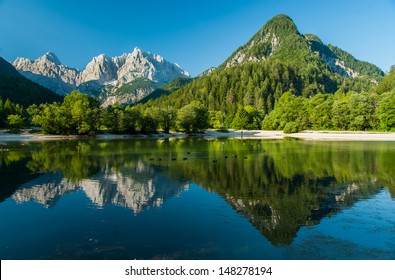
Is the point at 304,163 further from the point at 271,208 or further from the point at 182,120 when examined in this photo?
the point at 182,120

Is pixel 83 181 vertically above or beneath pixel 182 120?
beneath

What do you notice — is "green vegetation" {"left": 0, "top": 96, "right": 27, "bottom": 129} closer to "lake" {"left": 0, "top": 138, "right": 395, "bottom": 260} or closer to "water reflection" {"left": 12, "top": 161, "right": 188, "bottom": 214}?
"lake" {"left": 0, "top": 138, "right": 395, "bottom": 260}

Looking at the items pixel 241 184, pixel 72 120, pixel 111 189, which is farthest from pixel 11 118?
pixel 241 184

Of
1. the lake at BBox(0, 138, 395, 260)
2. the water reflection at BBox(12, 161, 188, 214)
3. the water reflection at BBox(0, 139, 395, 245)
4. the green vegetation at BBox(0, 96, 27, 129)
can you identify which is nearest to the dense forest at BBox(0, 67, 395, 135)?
the green vegetation at BBox(0, 96, 27, 129)

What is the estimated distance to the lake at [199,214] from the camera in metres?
16.9

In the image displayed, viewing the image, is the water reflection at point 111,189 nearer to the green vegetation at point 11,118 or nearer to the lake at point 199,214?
the lake at point 199,214

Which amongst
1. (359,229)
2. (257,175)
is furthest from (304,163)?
(359,229)

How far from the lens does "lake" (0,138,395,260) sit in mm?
16922

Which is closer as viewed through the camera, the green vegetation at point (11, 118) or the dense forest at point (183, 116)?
the dense forest at point (183, 116)

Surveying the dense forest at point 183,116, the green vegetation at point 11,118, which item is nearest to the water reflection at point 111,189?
the dense forest at point 183,116

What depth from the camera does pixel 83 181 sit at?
36906 mm

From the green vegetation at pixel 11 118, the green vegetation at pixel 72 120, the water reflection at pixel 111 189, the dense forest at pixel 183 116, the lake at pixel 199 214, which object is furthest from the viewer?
the green vegetation at pixel 11 118

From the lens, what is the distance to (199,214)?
78.3ft

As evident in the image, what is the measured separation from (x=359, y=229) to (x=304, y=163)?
30.1m
